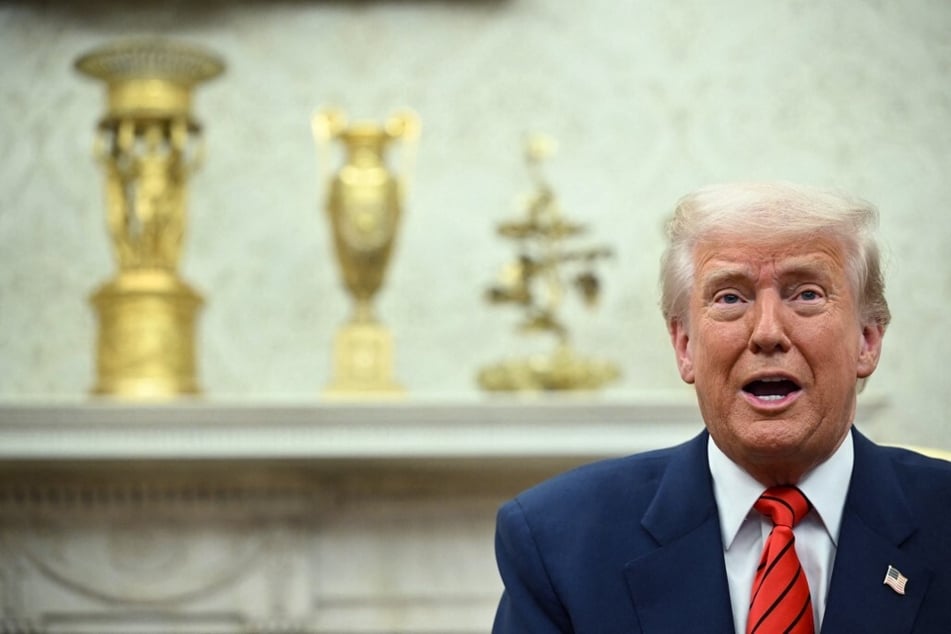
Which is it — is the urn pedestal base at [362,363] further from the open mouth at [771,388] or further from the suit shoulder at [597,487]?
the open mouth at [771,388]

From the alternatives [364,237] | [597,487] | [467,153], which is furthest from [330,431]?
[597,487]

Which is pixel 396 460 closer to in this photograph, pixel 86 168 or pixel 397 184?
pixel 397 184

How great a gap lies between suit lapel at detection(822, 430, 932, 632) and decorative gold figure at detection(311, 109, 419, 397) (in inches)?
91.8

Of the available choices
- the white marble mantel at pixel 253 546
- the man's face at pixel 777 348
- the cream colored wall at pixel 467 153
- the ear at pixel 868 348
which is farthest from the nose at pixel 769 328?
the cream colored wall at pixel 467 153

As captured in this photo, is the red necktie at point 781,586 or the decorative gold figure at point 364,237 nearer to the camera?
the red necktie at point 781,586

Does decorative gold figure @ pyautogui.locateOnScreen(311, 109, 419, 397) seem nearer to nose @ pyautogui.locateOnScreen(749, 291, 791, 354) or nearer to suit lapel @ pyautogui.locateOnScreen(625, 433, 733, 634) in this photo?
suit lapel @ pyautogui.locateOnScreen(625, 433, 733, 634)

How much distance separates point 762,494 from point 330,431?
7.10ft

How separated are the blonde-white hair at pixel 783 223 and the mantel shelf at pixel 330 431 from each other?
2.01 meters

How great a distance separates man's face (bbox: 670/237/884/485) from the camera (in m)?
1.69

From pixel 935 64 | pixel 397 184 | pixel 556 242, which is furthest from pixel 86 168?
pixel 935 64

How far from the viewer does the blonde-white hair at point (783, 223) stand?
5.60 ft

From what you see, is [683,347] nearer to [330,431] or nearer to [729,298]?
[729,298]

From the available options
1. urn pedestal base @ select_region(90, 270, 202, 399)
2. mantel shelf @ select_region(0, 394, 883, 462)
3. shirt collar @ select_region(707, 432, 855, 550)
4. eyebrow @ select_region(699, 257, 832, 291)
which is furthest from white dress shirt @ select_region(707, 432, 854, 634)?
urn pedestal base @ select_region(90, 270, 202, 399)

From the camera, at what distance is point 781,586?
5.51 ft
